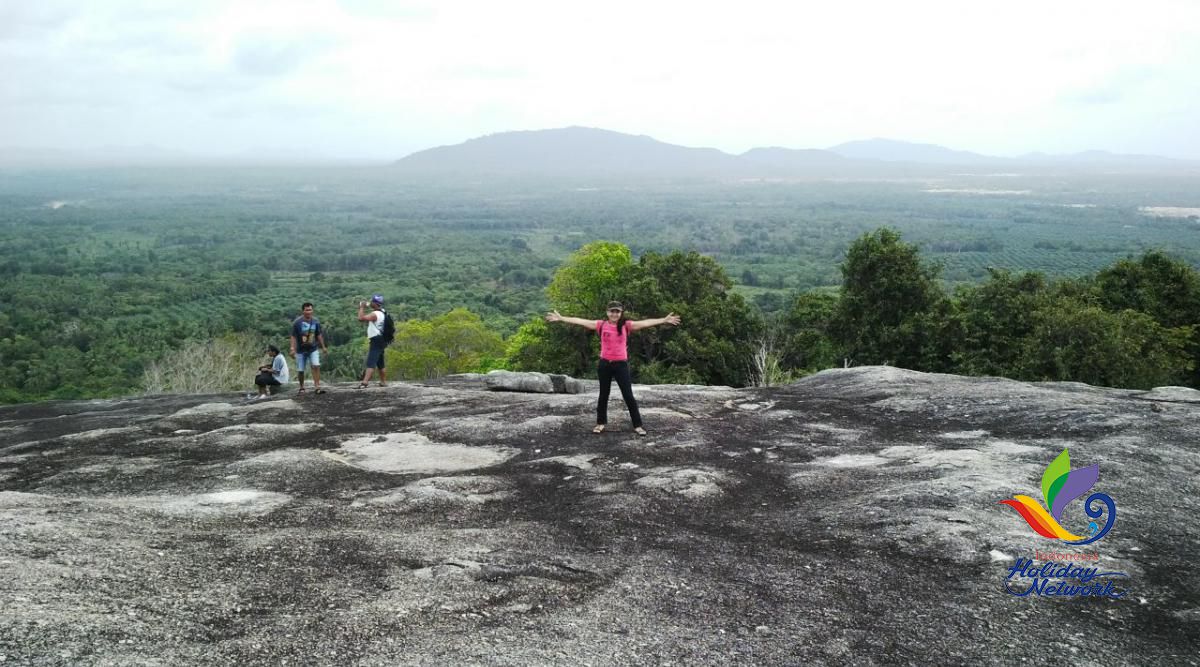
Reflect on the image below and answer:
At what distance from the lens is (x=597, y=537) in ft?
31.8

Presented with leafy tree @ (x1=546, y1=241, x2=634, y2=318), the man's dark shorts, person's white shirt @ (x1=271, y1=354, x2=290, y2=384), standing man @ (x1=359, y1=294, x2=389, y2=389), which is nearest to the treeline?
leafy tree @ (x1=546, y1=241, x2=634, y2=318)

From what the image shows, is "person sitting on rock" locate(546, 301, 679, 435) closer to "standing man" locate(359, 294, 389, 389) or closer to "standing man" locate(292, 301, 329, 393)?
"standing man" locate(359, 294, 389, 389)

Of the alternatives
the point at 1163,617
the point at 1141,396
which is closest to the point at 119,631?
the point at 1163,617

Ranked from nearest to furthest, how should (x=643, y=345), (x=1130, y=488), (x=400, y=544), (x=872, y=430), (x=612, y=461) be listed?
(x=400, y=544)
(x=1130, y=488)
(x=612, y=461)
(x=872, y=430)
(x=643, y=345)

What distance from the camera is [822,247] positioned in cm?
18588

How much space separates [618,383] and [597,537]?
4.76 m

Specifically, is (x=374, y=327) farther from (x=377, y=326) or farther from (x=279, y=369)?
(x=279, y=369)

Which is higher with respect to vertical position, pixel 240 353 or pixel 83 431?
pixel 83 431

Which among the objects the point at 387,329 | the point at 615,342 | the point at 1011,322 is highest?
the point at 615,342

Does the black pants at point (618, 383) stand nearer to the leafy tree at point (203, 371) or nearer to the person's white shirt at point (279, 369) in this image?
the person's white shirt at point (279, 369)

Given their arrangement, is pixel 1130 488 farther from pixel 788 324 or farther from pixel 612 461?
pixel 788 324

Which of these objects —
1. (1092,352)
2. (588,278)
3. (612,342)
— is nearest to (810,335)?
(1092,352)

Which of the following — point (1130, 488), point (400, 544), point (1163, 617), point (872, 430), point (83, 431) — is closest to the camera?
point (1163, 617)

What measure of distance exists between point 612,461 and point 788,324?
30.6 m
